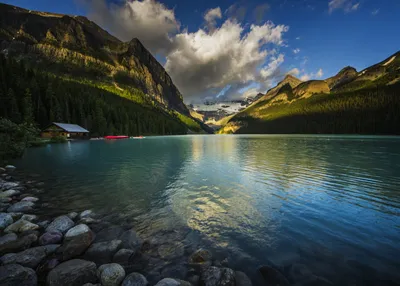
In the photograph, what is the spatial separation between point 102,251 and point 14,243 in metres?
3.71

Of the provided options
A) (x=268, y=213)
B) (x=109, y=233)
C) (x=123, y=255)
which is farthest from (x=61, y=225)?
(x=268, y=213)

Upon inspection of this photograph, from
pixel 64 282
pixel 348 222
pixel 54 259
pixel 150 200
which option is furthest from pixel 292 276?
pixel 150 200

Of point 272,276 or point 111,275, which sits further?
point 272,276

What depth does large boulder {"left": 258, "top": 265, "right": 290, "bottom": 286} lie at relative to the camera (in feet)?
21.3

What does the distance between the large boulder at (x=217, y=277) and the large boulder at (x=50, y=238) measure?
22.3 feet

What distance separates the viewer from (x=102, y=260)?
752 cm

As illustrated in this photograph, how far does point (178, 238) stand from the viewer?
9.38 metres

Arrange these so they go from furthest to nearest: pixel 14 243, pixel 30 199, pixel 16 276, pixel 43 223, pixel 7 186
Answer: pixel 7 186 < pixel 30 199 < pixel 43 223 < pixel 14 243 < pixel 16 276

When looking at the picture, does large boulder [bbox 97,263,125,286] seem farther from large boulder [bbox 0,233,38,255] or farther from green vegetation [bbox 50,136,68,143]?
green vegetation [bbox 50,136,68,143]

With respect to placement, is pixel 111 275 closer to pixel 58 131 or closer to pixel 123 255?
pixel 123 255

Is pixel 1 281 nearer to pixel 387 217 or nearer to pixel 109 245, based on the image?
pixel 109 245

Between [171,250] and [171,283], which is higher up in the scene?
[171,283]

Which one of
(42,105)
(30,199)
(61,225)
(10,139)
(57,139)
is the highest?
(42,105)

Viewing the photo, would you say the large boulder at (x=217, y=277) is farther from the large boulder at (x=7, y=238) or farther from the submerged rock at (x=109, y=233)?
the large boulder at (x=7, y=238)
